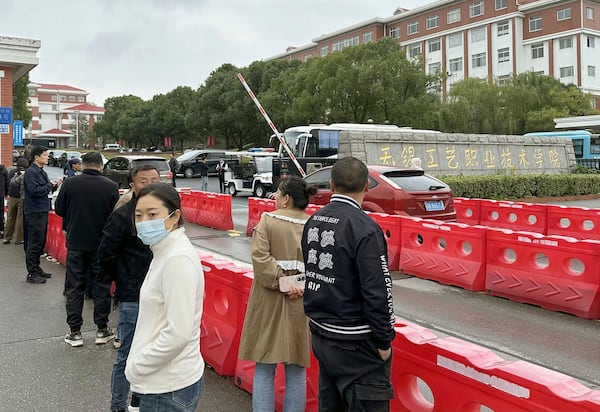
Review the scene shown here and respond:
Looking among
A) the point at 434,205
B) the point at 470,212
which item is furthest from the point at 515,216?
the point at 434,205

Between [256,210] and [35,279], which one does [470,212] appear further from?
[35,279]

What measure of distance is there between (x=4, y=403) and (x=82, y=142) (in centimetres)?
11914

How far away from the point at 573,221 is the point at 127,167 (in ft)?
62.4

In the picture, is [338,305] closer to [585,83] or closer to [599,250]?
[599,250]

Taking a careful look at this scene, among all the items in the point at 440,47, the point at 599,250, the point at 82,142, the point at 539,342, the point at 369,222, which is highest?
the point at 440,47

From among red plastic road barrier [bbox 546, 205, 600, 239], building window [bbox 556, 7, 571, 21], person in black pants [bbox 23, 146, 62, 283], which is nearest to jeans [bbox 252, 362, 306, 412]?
person in black pants [bbox 23, 146, 62, 283]

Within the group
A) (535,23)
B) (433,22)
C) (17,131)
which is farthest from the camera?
(433,22)

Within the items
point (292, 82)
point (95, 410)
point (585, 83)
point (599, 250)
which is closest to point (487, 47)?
point (585, 83)

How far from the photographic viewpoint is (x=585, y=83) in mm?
59844

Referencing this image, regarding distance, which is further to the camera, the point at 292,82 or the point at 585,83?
the point at 585,83

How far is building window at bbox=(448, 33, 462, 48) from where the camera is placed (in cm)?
6744

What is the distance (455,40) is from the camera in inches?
2680

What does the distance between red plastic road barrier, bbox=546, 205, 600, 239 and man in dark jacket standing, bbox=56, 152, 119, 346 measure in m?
9.40

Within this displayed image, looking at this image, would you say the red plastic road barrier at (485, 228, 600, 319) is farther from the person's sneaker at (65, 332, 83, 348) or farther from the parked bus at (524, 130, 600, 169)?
the parked bus at (524, 130, 600, 169)
